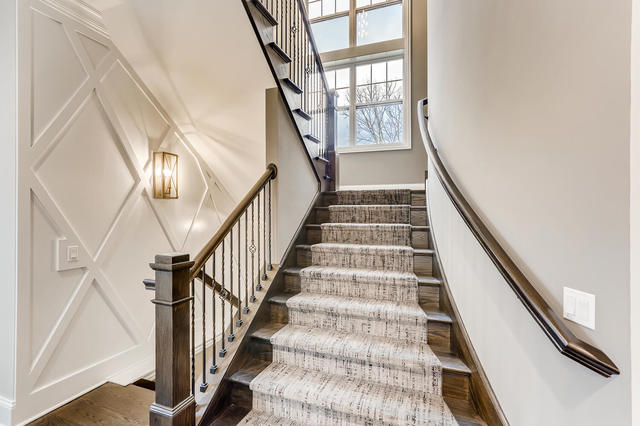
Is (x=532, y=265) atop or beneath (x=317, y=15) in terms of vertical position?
beneath

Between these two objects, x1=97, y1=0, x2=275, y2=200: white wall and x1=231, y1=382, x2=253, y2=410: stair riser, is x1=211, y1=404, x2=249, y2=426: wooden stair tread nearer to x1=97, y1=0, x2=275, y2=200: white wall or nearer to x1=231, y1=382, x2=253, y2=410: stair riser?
x1=231, y1=382, x2=253, y2=410: stair riser

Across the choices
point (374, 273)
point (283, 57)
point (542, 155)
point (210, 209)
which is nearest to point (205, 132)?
point (210, 209)

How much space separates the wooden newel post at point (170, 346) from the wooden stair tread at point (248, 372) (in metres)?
0.38

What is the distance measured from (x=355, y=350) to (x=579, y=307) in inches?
46.2

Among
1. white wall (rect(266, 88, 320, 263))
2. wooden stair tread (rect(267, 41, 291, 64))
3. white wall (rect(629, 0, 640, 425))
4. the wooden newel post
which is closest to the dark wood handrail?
wooden stair tread (rect(267, 41, 291, 64))

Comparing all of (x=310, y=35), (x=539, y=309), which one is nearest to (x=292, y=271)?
(x=539, y=309)

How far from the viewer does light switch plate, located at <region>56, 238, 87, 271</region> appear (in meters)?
1.83

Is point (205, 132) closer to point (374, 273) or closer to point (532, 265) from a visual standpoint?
point (374, 273)

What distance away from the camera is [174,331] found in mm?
1355

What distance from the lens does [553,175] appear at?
3.06 ft

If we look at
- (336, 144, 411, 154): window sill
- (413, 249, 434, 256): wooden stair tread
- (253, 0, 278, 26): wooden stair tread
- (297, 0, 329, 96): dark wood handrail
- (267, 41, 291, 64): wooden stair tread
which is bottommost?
(413, 249, 434, 256): wooden stair tread

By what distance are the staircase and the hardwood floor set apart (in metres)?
0.52

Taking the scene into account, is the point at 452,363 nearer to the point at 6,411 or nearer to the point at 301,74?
the point at 6,411

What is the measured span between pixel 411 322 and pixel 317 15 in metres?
5.27
